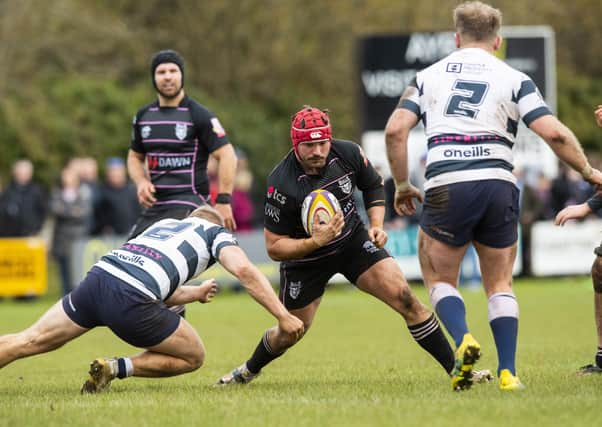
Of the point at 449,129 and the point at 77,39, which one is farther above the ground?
the point at 77,39

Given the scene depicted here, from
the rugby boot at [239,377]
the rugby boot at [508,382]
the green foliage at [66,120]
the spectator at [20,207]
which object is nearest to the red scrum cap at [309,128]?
the rugby boot at [239,377]

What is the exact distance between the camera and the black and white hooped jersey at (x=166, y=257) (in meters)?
8.08

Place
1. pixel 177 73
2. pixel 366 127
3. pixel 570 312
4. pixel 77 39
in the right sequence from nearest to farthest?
pixel 177 73, pixel 570 312, pixel 366 127, pixel 77 39

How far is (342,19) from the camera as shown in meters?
41.7

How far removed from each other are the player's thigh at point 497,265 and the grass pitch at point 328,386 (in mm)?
643

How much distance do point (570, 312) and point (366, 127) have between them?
23.5 feet

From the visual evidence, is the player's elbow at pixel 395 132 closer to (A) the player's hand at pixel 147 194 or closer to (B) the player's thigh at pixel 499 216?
(B) the player's thigh at pixel 499 216

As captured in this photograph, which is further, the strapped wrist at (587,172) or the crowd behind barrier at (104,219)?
the crowd behind barrier at (104,219)

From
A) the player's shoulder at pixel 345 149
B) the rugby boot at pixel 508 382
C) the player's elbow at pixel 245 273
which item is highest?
the player's shoulder at pixel 345 149

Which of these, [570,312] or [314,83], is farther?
[314,83]

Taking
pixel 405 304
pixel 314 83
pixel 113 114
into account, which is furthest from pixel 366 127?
pixel 314 83

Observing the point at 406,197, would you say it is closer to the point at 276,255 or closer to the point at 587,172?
the point at 276,255

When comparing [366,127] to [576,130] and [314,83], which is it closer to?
[314,83]

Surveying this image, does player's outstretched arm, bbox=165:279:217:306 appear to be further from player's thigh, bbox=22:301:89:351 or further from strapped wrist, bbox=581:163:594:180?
strapped wrist, bbox=581:163:594:180
